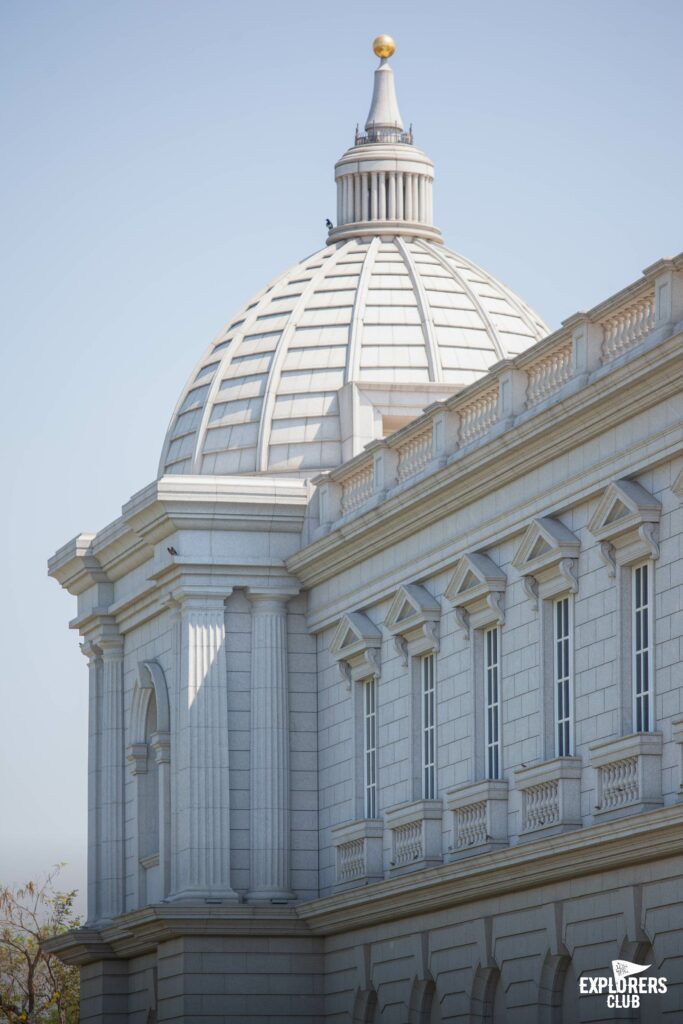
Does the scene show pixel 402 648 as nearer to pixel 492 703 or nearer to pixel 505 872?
pixel 492 703

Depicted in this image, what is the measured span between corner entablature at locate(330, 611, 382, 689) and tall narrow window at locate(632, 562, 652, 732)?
9.44m

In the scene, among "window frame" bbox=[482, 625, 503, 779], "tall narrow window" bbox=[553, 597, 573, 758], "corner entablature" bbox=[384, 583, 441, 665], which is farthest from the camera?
"corner entablature" bbox=[384, 583, 441, 665]

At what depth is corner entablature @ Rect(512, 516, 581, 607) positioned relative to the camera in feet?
→ 115

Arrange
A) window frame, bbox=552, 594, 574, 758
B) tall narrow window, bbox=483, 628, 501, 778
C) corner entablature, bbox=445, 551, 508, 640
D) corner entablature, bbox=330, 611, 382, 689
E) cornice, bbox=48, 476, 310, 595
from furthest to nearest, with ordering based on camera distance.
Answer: cornice, bbox=48, 476, 310, 595
corner entablature, bbox=330, 611, 382, 689
tall narrow window, bbox=483, 628, 501, 778
corner entablature, bbox=445, 551, 508, 640
window frame, bbox=552, 594, 574, 758

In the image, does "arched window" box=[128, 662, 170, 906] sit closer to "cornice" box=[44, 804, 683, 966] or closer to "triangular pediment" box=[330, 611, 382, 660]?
"cornice" box=[44, 804, 683, 966]

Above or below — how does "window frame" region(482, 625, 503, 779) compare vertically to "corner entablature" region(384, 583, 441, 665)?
below

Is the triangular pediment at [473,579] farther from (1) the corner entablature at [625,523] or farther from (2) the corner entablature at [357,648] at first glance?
(1) the corner entablature at [625,523]

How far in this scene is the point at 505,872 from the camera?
36.3 metres

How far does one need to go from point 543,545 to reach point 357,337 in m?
21.1

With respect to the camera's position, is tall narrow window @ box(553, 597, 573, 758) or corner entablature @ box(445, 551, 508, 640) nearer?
tall narrow window @ box(553, 597, 573, 758)

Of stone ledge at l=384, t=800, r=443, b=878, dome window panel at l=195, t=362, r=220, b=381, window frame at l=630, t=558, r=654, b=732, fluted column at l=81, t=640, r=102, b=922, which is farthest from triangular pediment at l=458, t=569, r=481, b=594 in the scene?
dome window panel at l=195, t=362, r=220, b=381

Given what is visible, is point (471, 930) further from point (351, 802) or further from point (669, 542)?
point (669, 542)

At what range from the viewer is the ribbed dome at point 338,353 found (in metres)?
54.1

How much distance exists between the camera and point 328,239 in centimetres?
6150
